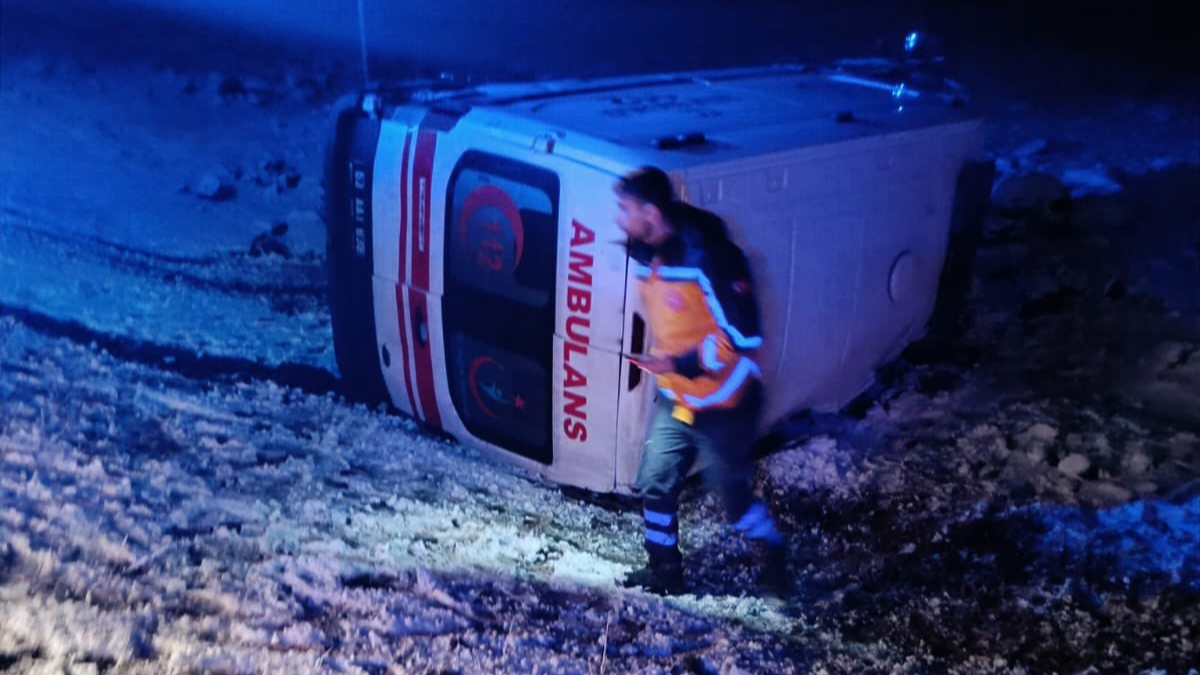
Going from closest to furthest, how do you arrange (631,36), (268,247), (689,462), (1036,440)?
(689,462)
(1036,440)
(268,247)
(631,36)

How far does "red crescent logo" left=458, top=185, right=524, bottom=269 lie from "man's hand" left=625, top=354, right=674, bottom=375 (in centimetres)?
61

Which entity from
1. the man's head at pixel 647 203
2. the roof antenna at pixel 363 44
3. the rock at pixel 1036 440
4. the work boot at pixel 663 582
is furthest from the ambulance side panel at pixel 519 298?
the roof antenna at pixel 363 44

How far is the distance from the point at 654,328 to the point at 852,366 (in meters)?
1.49

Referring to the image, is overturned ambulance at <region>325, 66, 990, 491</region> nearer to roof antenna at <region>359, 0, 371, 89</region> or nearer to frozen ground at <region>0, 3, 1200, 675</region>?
frozen ground at <region>0, 3, 1200, 675</region>

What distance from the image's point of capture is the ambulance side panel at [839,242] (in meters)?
3.43

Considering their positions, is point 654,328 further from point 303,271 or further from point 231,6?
point 231,6

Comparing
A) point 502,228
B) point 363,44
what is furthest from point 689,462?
point 363,44

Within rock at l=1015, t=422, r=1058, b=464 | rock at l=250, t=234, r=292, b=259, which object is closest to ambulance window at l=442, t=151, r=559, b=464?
rock at l=1015, t=422, r=1058, b=464

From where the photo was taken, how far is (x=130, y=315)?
19.0ft

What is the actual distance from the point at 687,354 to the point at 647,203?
1.77 feet

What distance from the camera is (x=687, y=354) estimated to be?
3.18 meters

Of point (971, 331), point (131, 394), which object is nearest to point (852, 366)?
point (971, 331)

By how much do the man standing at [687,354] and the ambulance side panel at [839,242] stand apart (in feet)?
0.57

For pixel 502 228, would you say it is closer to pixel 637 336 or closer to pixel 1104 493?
pixel 637 336
